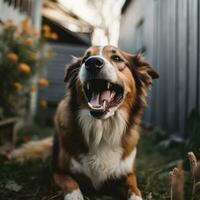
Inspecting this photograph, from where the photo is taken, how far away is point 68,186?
256 cm

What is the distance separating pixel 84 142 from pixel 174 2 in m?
3.25

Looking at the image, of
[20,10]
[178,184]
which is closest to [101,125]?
[178,184]

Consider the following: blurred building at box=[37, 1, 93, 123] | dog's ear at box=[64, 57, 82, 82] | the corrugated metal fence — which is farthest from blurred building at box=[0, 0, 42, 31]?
the corrugated metal fence

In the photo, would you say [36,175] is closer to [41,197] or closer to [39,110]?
[41,197]

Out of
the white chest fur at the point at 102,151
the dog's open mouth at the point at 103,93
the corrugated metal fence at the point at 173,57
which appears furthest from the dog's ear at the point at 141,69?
the corrugated metal fence at the point at 173,57

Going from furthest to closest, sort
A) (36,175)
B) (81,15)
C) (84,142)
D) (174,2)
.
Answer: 1. (81,15)
2. (174,2)
3. (36,175)
4. (84,142)

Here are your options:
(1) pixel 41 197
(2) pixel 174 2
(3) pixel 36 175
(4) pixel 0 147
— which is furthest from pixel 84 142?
(2) pixel 174 2

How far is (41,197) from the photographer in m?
2.62

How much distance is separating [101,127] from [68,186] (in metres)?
0.60

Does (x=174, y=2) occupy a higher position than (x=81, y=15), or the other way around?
(x=81, y=15)

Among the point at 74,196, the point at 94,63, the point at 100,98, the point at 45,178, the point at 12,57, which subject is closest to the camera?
the point at 74,196

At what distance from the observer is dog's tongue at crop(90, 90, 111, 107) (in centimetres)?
283

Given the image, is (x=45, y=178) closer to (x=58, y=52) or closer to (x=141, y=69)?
(x=141, y=69)

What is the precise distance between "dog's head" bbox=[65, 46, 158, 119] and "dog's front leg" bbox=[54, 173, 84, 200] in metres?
0.56
